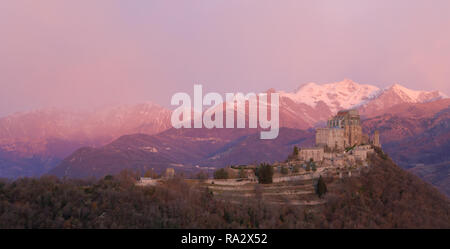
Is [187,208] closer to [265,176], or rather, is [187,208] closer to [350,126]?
[265,176]

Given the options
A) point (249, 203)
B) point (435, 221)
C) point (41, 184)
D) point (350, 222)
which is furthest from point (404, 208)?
point (41, 184)

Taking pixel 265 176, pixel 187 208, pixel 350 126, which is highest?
pixel 350 126

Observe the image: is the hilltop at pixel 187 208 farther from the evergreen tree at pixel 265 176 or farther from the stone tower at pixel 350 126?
the stone tower at pixel 350 126

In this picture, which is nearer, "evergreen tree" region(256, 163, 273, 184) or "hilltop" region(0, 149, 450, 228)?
"hilltop" region(0, 149, 450, 228)

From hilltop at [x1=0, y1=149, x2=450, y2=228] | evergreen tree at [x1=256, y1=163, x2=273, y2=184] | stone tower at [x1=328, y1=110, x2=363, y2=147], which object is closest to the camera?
hilltop at [x1=0, y1=149, x2=450, y2=228]

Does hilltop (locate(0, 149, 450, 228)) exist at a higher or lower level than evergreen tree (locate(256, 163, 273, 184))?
lower

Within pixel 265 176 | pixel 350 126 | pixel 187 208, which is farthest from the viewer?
pixel 350 126

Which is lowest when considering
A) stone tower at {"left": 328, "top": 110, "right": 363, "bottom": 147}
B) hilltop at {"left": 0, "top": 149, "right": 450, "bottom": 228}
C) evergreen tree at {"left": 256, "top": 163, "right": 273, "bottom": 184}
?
hilltop at {"left": 0, "top": 149, "right": 450, "bottom": 228}

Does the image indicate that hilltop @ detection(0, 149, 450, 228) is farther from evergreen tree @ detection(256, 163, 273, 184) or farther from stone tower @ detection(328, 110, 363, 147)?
stone tower @ detection(328, 110, 363, 147)

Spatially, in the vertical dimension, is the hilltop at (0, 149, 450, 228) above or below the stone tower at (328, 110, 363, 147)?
below

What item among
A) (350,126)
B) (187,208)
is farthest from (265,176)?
(350,126)

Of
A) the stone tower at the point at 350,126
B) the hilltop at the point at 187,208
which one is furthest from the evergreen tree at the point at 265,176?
the stone tower at the point at 350,126

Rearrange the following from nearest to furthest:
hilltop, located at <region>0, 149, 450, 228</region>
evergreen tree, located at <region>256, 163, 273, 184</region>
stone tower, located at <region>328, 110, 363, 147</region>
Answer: hilltop, located at <region>0, 149, 450, 228</region>
evergreen tree, located at <region>256, 163, 273, 184</region>
stone tower, located at <region>328, 110, 363, 147</region>

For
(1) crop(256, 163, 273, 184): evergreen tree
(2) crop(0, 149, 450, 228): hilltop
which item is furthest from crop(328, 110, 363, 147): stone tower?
(1) crop(256, 163, 273, 184): evergreen tree
